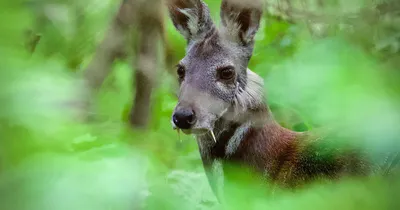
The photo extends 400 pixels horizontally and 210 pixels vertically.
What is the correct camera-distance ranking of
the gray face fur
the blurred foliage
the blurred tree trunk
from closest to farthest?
the blurred foliage < the gray face fur < the blurred tree trunk

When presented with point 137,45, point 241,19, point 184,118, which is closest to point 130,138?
point 184,118

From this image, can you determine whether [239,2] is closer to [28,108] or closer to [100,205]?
[28,108]

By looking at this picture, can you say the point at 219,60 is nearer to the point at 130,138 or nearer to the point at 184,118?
the point at 184,118

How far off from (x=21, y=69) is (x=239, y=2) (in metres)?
1.29

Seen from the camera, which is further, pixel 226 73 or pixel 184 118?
pixel 226 73

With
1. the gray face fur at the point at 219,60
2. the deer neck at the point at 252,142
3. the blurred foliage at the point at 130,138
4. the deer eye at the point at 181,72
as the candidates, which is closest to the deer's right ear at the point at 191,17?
the gray face fur at the point at 219,60

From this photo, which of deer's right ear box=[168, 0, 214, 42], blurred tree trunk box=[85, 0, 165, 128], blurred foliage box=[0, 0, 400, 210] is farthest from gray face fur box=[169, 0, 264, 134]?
blurred foliage box=[0, 0, 400, 210]

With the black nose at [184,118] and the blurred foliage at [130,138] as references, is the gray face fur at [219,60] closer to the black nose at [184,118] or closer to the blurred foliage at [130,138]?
the black nose at [184,118]

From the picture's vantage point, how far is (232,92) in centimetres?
212

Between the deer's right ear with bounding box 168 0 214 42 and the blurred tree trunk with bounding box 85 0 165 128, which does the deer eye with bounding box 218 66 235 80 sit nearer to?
the deer's right ear with bounding box 168 0 214 42

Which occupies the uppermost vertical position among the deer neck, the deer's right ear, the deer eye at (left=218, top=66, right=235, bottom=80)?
the deer's right ear

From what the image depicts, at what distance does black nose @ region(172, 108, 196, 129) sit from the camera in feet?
6.28

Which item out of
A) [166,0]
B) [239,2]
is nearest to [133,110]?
[166,0]

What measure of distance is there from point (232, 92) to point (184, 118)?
0.28 m
